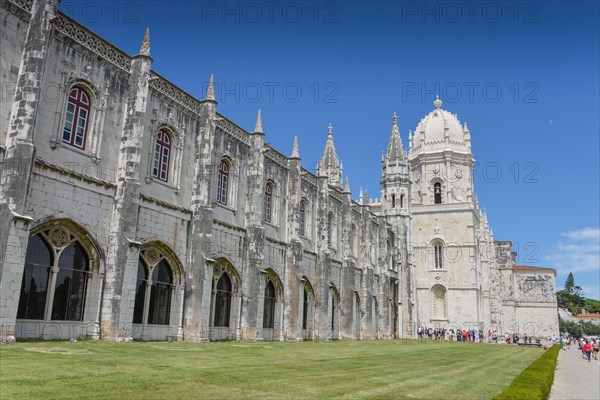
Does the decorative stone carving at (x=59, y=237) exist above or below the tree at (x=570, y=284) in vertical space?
below

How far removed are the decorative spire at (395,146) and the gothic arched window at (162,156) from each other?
116 ft

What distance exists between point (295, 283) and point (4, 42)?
19.4 metres

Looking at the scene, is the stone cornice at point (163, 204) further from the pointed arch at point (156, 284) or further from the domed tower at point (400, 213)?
the domed tower at point (400, 213)

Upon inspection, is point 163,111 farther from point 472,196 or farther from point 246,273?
point 472,196

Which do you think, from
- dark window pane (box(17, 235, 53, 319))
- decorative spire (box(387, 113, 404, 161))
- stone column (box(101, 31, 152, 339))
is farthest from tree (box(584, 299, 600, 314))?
dark window pane (box(17, 235, 53, 319))

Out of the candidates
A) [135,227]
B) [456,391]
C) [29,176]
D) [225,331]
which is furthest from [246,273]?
[456,391]

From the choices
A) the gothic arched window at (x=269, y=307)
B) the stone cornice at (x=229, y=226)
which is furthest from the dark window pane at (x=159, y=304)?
the gothic arched window at (x=269, y=307)

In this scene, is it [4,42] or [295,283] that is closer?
[4,42]

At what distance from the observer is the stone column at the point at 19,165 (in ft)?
48.3

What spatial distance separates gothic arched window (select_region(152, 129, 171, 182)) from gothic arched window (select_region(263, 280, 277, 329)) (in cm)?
997

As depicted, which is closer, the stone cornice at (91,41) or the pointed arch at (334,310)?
the stone cornice at (91,41)

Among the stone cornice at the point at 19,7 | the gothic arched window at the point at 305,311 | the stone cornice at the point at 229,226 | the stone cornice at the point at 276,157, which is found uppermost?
the stone cornice at the point at 19,7

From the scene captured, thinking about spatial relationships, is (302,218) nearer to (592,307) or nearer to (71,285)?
(71,285)

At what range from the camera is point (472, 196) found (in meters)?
60.8
